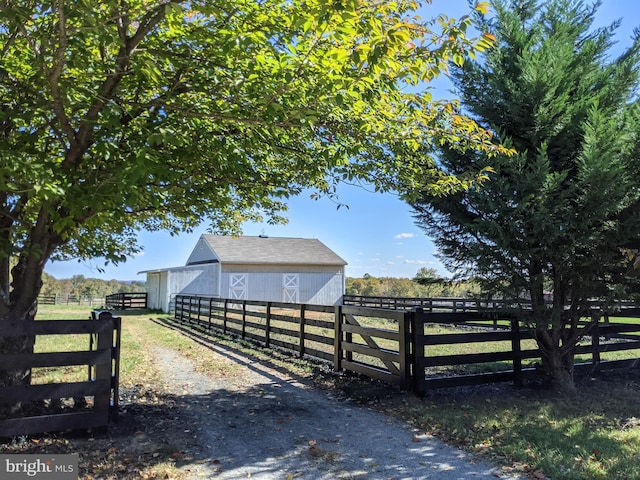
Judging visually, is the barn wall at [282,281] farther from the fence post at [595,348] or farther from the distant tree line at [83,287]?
the distant tree line at [83,287]

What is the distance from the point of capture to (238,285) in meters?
25.4

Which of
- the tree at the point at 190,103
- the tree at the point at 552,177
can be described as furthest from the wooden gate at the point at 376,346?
the tree at the point at 190,103

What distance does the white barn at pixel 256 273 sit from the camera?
25.2 meters

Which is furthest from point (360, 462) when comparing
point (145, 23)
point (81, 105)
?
point (145, 23)

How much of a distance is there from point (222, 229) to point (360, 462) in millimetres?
5083

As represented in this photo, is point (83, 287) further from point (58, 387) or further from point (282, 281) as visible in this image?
point (58, 387)

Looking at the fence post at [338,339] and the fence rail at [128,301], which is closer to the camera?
the fence post at [338,339]

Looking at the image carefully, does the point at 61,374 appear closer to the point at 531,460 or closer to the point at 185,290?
the point at 531,460

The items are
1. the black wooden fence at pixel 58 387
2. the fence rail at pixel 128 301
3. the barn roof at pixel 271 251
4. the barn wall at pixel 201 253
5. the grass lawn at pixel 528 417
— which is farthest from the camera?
the fence rail at pixel 128 301

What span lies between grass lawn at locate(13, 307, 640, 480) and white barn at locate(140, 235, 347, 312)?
677 inches

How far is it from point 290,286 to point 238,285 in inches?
131

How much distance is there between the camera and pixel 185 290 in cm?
2548

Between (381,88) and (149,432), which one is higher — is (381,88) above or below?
above

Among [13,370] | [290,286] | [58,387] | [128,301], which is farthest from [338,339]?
[128,301]
